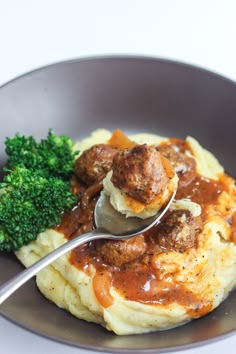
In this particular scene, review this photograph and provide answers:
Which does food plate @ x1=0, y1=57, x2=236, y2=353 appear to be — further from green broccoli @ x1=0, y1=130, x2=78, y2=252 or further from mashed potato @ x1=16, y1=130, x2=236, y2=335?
mashed potato @ x1=16, y1=130, x2=236, y2=335

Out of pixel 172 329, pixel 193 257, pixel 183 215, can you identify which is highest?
pixel 183 215

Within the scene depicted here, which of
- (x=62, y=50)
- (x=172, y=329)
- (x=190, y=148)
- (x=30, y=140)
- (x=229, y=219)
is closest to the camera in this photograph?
(x=172, y=329)

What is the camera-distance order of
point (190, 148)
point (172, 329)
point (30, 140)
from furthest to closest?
point (190, 148) → point (30, 140) → point (172, 329)

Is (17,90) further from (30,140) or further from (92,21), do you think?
(92,21)

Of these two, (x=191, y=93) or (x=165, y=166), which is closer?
(x=165, y=166)

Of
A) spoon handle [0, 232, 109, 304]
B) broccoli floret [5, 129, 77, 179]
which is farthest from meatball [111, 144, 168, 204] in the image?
broccoli floret [5, 129, 77, 179]

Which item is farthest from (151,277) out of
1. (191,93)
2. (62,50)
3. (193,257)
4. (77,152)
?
(62,50)

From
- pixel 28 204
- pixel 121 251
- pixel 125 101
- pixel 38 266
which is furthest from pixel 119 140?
pixel 38 266
